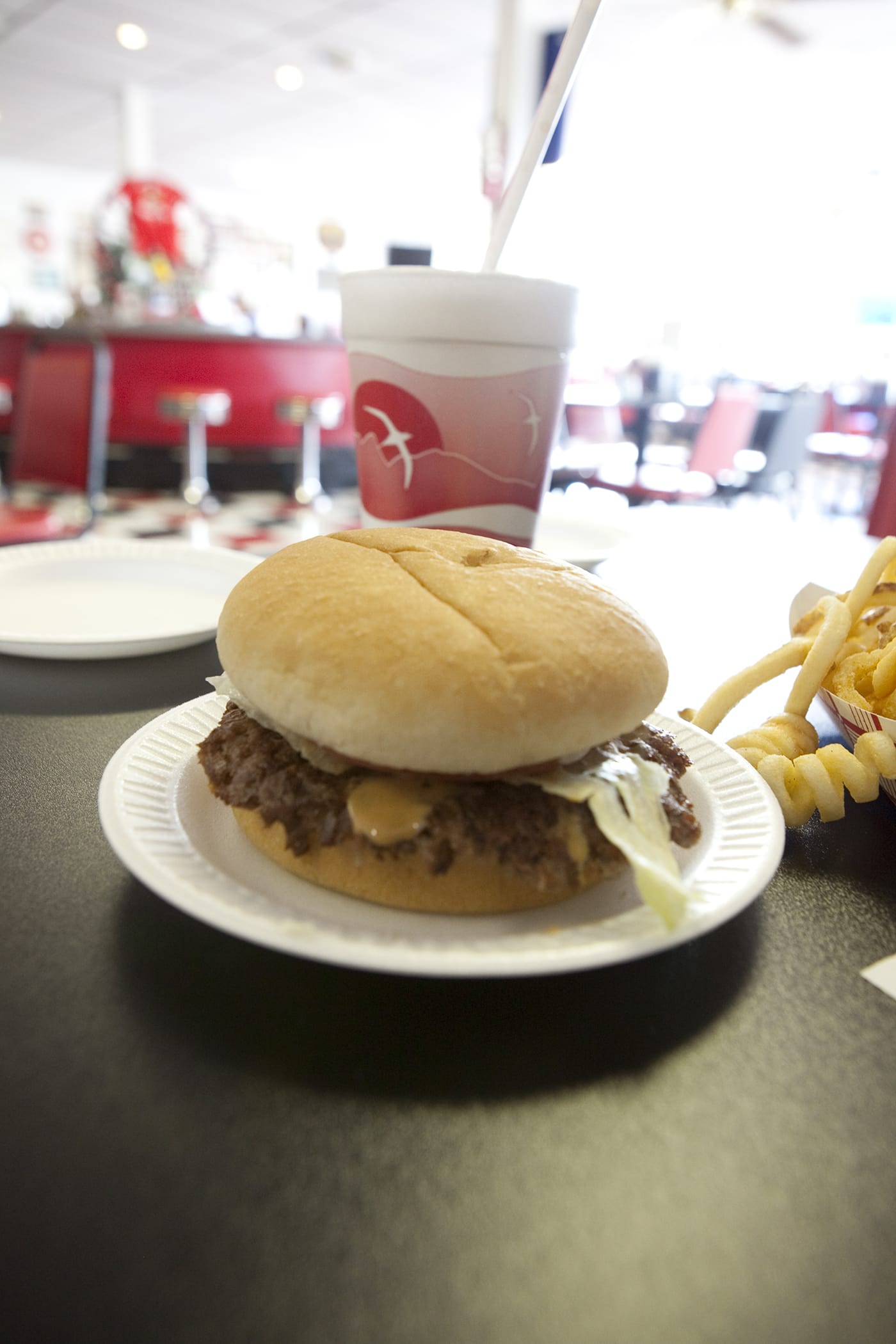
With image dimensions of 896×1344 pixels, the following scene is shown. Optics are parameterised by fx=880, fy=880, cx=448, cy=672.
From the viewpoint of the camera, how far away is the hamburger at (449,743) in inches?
22.5

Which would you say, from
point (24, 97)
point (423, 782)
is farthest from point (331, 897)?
point (24, 97)

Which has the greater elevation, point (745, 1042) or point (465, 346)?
point (465, 346)

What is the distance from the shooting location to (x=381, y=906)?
58 centimetres

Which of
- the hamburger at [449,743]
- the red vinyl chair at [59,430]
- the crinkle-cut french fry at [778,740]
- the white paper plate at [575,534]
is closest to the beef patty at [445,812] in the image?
the hamburger at [449,743]

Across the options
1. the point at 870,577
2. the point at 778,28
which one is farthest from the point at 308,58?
the point at 870,577

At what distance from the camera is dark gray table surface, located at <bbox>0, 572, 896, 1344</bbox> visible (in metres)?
0.36

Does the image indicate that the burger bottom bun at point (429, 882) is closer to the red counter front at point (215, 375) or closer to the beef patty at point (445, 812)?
the beef patty at point (445, 812)

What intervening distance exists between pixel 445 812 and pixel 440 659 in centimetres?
11

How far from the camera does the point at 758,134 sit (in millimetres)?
10695

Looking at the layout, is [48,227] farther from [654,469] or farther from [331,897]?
[331,897]

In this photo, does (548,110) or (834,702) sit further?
(548,110)

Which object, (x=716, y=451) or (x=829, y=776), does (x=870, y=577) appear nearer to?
(x=829, y=776)

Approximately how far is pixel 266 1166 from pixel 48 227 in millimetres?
20787

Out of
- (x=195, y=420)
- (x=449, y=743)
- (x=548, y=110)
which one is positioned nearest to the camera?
(x=449, y=743)
